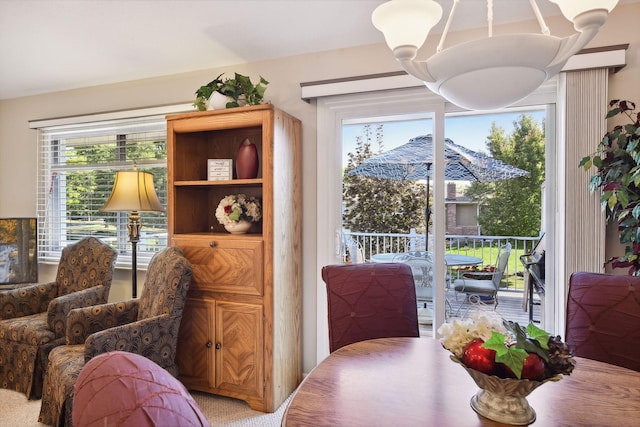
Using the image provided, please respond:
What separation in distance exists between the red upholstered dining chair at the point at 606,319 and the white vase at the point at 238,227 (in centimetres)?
194

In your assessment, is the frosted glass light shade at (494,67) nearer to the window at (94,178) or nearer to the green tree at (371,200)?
the green tree at (371,200)

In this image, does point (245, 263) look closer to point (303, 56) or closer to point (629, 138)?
point (303, 56)

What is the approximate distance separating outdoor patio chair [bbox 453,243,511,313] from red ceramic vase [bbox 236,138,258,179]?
223cm

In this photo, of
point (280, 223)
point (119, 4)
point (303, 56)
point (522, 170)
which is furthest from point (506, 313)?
point (119, 4)

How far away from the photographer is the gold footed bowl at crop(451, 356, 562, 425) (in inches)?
37.4

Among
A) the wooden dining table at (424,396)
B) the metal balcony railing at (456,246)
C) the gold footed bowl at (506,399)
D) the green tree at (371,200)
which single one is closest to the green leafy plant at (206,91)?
the green tree at (371,200)

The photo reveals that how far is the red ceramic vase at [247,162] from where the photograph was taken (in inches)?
104

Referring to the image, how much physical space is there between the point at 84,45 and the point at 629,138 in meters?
3.47

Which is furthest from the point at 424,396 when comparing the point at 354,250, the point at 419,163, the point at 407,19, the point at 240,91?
the point at 240,91

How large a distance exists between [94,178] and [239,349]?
2350 mm

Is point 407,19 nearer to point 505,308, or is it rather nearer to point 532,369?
point 532,369

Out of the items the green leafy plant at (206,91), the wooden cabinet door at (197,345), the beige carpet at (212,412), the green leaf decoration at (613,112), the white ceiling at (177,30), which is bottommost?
the beige carpet at (212,412)

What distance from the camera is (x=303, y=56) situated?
110 inches

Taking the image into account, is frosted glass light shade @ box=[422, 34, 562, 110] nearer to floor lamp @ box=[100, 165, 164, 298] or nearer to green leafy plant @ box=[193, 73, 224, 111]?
green leafy plant @ box=[193, 73, 224, 111]
